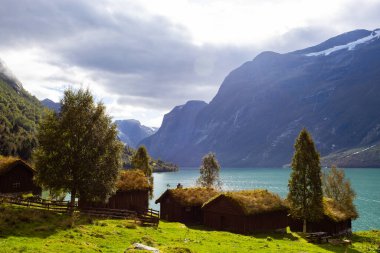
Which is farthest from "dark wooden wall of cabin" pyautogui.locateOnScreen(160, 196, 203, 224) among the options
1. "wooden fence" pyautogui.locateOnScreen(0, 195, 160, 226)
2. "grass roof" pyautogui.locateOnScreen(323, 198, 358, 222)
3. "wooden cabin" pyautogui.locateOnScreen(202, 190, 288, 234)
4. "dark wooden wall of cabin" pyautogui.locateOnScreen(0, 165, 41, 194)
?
"dark wooden wall of cabin" pyautogui.locateOnScreen(0, 165, 41, 194)

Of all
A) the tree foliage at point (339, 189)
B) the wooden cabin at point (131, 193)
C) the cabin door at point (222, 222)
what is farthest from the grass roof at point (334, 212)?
the wooden cabin at point (131, 193)

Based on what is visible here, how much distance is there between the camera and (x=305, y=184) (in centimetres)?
5844

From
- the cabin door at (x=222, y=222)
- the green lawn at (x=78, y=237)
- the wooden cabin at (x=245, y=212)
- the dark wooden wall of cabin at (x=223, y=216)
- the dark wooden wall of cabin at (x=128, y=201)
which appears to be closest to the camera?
the green lawn at (x=78, y=237)

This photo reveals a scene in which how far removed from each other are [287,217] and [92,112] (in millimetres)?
34928

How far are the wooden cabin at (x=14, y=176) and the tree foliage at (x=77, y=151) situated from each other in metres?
21.9

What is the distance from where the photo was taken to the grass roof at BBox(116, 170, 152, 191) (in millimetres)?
62156

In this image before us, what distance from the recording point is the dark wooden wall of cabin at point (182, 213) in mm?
63688

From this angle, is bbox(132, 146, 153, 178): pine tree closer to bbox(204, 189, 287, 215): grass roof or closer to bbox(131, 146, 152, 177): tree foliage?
bbox(131, 146, 152, 177): tree foliage

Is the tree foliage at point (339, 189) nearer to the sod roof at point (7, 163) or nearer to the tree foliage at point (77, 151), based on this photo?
the tree foliage at point (77, 151)

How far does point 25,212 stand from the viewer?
3594 cm

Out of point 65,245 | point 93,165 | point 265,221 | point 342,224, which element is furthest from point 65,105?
point 342,224

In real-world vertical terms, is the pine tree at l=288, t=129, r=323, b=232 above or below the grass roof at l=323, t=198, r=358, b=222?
above

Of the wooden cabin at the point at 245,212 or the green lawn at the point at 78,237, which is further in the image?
the wooden cabin at the point at 245,212

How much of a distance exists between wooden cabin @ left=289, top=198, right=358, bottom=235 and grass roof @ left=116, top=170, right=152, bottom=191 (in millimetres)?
25582
